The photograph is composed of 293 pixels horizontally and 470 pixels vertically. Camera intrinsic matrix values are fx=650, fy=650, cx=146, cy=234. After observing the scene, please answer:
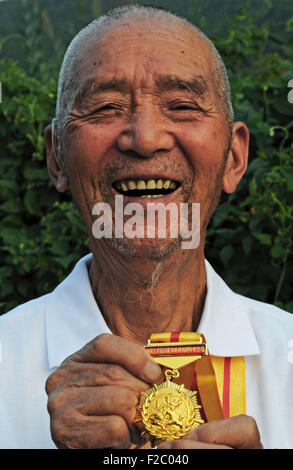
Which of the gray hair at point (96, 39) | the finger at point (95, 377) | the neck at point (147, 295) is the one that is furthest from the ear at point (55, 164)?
the finger at point (95, 377)

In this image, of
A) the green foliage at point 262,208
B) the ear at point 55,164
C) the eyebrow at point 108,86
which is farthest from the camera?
the green foliage at point 262,208

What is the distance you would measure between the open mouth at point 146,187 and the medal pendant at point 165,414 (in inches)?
25.0

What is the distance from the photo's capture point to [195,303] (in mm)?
2350

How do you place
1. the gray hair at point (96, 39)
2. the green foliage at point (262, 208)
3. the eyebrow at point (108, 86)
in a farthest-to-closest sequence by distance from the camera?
1. the green foliage at point (262, 208)
2. the gray hair at point (96, 39)
3. the eyebrow at point (108, 86)

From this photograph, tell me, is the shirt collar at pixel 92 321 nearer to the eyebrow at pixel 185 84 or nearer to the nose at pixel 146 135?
the nose at pixel 146 135

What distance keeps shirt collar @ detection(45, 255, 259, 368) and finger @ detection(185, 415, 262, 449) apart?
1.88ft

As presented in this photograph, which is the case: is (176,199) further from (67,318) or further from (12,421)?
(12,421)

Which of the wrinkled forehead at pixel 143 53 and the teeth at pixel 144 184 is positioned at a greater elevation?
the wrinkled forehead at pixel 143 53

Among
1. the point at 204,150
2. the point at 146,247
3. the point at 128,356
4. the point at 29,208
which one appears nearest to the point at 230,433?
the point at 128,356

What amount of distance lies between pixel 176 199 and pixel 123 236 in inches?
8.0

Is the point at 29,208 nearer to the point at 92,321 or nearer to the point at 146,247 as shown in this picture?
the point at 92,321

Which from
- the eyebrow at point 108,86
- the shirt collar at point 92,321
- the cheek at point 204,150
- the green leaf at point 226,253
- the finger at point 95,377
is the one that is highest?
the eyebrow at point 108,86

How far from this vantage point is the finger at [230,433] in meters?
1.51
